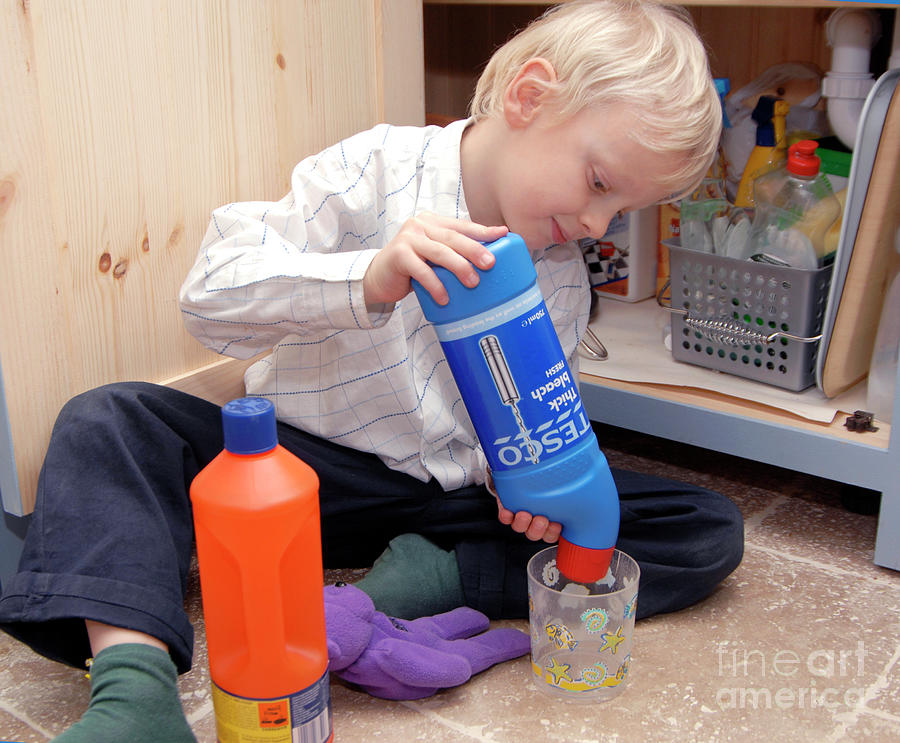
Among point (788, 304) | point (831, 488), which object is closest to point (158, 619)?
point (788, 304)

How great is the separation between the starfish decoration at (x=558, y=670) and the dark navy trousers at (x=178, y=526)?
0.11 m

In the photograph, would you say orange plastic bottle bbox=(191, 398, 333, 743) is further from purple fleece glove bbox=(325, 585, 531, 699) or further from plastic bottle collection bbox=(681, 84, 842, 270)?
plastic bottle collection bbox=(681, 84, 842, 270)

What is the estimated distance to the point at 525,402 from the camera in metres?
0.73

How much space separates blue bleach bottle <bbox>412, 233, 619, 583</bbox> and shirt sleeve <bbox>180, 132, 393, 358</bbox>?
0.30 feet

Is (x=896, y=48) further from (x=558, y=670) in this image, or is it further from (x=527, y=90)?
(x=558, y=670)

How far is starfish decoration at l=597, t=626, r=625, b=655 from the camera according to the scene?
817 millimetres

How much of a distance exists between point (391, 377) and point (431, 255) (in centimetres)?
23

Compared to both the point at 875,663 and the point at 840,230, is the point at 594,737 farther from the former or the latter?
the point at 840,230

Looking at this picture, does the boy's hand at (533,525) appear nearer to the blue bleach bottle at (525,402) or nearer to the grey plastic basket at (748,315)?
the blue bleach bottle at (525,402)

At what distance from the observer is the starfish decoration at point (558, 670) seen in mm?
823

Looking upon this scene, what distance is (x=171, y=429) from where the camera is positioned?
34.9 inches

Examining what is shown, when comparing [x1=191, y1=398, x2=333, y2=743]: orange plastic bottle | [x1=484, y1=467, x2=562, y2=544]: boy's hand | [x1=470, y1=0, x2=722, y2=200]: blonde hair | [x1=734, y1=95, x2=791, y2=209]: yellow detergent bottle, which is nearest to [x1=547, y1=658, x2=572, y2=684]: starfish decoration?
[x1=484, y1=467, x2=562, y2=544]: boy's hand

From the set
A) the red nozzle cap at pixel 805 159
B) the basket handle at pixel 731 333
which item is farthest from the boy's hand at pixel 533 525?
the red nozzle cap at pixel 805 159

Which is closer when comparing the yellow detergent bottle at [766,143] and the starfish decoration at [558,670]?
the starfish decoration at [558,670]
